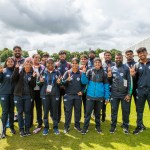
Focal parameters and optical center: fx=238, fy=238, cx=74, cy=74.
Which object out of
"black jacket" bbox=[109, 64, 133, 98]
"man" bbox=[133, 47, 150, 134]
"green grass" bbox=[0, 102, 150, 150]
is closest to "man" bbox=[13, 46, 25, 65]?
"green grass" bbox=[0, 102, 150, 150]

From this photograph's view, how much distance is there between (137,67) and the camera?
6.48 metres

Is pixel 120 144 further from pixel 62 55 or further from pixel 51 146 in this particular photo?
pixel 62 55

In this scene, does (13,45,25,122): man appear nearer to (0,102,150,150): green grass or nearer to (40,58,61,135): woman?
(40,58,61,135): woman

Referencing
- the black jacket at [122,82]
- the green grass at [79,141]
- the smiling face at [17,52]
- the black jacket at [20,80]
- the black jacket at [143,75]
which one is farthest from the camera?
the smiling face at [17,52]

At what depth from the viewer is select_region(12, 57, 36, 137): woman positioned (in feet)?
A: 20.2

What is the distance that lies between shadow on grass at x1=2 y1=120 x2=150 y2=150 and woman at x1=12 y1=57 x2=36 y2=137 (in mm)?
442

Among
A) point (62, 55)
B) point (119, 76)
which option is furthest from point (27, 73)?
point (119, 76)

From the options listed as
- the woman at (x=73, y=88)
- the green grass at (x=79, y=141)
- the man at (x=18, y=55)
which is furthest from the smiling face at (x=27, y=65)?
the green grass at (x=79, y=141)

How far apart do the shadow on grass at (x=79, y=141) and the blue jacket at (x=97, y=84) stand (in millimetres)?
1055

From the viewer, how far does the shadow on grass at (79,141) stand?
566 cm

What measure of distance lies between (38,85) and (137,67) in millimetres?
2756

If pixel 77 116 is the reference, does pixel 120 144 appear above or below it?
below

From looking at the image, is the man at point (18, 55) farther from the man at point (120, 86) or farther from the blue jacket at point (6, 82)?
the man at point (120, 86)

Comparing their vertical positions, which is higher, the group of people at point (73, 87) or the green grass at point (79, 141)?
the group of people at point (73, 87)
